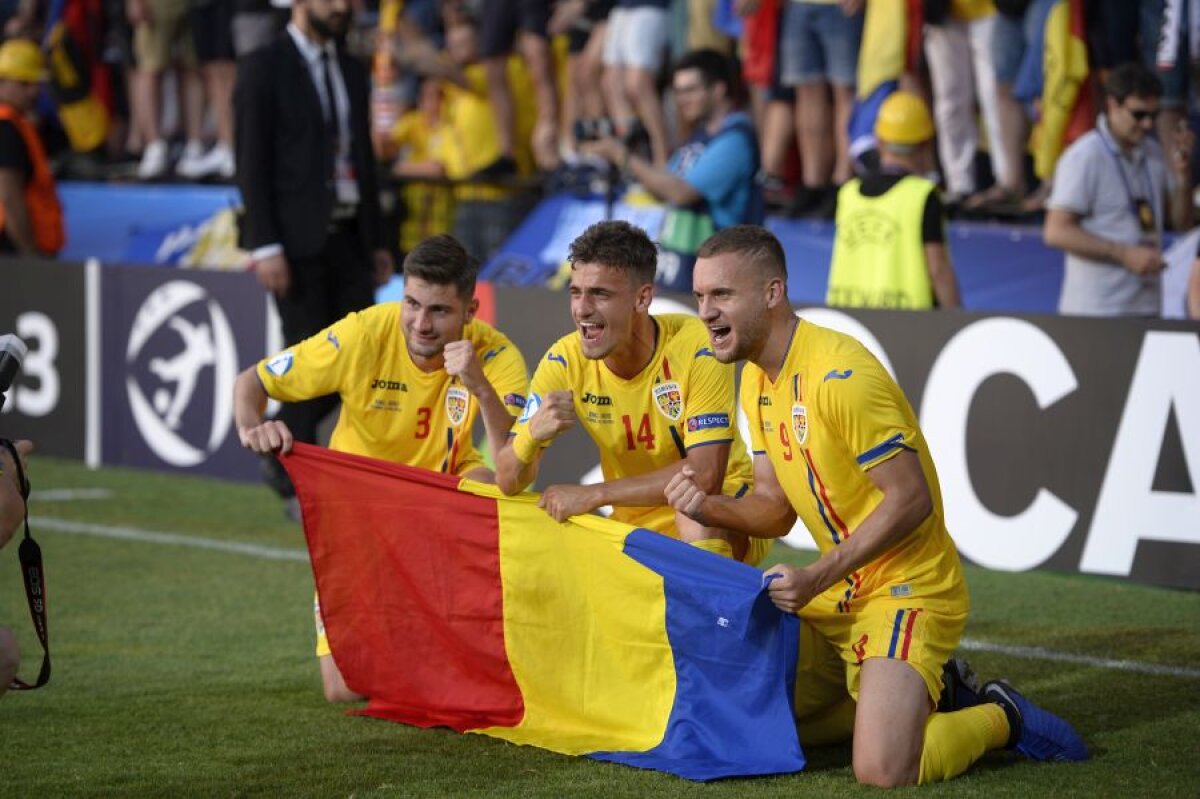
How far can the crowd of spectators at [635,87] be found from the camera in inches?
445

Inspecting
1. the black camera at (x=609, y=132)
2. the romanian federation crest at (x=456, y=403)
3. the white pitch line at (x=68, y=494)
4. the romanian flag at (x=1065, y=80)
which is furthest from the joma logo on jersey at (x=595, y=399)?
the romanian flag at (x=1065, y=80)

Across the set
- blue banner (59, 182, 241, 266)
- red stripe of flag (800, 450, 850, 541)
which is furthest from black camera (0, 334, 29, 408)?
blue banner (59, 182, 241, 266)

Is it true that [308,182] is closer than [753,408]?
No

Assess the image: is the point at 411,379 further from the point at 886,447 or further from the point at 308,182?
the point at 308,182

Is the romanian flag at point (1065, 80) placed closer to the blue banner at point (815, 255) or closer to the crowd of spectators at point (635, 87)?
the crowd of spectators at point (635, 87)

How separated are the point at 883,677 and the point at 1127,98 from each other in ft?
14.6

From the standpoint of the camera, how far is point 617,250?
637 cm

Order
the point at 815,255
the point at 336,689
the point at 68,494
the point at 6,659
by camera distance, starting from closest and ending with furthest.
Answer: the point at 6,659 → the point at 336,689 → the point at 68,494 → the point at 815,255

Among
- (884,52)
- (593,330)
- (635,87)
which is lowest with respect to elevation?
(593,330)

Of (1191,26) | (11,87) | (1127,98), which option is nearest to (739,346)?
(1127,98)

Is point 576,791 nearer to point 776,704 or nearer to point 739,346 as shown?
point 776,704

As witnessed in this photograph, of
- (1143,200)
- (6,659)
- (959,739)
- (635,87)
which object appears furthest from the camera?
(635,87)

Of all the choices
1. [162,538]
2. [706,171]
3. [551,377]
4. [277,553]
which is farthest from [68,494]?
[551,377]

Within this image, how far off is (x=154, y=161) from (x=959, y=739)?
12946mm
